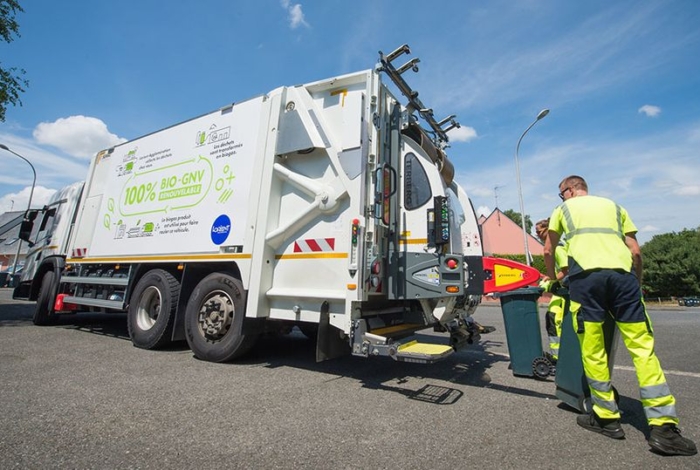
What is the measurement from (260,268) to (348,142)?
5.52ft

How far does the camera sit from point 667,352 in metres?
5.45

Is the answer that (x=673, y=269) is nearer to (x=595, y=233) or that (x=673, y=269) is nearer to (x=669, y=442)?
(x=595, y=233)

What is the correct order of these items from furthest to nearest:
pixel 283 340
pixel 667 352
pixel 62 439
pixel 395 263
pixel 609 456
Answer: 1. pixel 283 340
2. pixel 667 352
3. pixel 395 263
4. pixel 62 439
5. pixel 609 456

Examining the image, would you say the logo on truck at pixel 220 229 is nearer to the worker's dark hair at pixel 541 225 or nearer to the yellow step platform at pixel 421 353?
the yellow step platform at pixel 421 353

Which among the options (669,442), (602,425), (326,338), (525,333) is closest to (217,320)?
(326,338)

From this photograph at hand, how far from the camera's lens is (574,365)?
2.93m

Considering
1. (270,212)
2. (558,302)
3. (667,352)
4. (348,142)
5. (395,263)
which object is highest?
(348,142)

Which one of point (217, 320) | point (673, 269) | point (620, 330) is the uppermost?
point (673, 269)

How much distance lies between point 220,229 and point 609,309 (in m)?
4.02

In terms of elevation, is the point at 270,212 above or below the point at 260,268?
above

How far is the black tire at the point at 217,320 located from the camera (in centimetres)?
426

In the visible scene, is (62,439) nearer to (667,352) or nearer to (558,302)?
(558,302)

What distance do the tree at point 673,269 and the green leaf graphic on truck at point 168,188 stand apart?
32.5 m

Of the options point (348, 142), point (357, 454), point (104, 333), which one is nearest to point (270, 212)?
point (348, 142)
